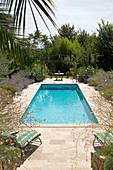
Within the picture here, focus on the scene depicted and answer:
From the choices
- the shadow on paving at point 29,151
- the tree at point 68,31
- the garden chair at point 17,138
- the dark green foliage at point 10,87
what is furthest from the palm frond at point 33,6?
the tree at point 68,31

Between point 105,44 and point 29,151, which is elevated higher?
point 105,44

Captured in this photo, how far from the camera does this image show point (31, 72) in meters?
12.4

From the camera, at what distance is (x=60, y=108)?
7809mm

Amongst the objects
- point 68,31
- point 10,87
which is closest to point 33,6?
point 10,87

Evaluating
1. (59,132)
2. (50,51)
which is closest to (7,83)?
(59,132)

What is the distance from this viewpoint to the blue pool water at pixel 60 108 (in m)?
6.09

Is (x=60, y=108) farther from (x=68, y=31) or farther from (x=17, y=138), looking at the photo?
(x=68, y=31)

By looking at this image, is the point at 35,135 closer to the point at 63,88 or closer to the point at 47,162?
the point at 47,162

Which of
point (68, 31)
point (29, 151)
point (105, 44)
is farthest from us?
point (68, 31)

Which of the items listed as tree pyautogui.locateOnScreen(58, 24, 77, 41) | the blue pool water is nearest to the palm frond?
the blue pool water

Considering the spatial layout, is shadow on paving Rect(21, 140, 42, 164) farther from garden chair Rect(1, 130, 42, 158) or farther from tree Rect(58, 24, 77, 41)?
tree Rect(58, 24, 77, 41)

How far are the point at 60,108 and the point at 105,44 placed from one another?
34.7 ft

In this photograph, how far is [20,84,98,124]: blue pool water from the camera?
6.09m

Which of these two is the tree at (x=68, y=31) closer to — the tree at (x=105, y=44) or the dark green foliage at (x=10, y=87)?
the tree at (x=105, y=44)
